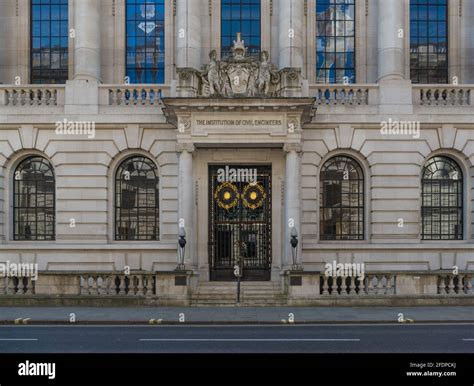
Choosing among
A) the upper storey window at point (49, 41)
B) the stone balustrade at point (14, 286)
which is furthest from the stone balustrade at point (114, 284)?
the upper storey window at point (49, 41)

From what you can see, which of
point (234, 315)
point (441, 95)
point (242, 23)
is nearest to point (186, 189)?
point (234, 315)

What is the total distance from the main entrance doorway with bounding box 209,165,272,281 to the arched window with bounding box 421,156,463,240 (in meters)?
7.52

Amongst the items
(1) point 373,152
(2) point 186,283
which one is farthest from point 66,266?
(1) point 373,152

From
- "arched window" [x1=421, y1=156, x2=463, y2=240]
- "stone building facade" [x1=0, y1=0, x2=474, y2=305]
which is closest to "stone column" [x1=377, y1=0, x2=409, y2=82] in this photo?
"stone building facade" [x1=0, y1=0, x2=474, y2=305]

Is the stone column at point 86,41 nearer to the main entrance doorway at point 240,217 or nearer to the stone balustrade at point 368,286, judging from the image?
the main entrance doorway at point 240,217

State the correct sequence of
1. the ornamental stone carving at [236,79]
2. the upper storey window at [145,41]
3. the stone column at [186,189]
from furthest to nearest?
the upper storey window at [145,41] → the stone column at [186,189] → the ornamental stone carving at [236,79]

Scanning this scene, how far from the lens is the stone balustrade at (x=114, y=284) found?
20.0 metres

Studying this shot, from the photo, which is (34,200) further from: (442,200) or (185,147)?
(442,200)

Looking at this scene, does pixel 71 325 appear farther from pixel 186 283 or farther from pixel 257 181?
pixel 257 181

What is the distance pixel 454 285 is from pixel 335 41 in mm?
13072

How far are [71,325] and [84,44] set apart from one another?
541 inches

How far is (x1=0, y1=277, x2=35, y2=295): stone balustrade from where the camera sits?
20078mm

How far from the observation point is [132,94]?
77.0ft

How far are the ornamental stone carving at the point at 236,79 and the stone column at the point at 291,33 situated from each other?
1949 millimetres
